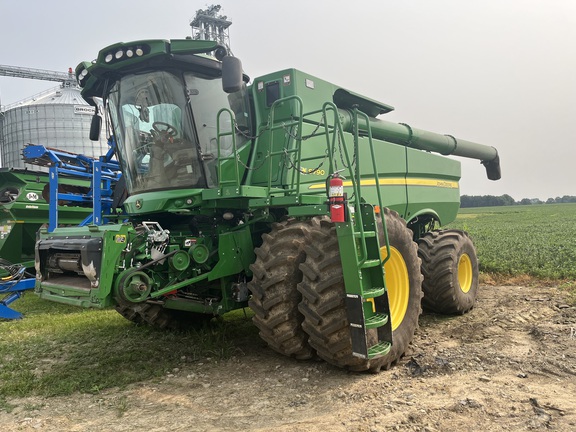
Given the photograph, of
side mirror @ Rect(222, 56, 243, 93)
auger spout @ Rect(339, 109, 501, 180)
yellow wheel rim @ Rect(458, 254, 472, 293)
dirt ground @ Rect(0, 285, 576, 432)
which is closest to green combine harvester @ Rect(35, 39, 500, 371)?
side mirror @ Rect(222, 56, 243, 93)

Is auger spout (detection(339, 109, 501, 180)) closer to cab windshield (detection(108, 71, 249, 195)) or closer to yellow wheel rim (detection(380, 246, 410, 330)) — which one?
cab windshield (detection(108, 71, 249, 195))

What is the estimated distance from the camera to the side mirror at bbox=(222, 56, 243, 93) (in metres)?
3.86

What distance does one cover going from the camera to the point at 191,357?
461 cm

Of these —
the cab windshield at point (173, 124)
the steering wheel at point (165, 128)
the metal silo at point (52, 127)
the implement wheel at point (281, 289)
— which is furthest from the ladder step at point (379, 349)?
the metal silo at point (52, 127)

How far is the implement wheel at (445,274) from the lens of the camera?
19.6 feet

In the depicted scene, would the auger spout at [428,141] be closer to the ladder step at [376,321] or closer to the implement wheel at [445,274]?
the implement wheel at [445,274]

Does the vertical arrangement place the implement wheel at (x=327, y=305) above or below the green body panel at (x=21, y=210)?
below

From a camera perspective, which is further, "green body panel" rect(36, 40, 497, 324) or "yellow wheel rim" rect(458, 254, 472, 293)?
"yellow wheel rim" rect(458, 254, 472, 293)

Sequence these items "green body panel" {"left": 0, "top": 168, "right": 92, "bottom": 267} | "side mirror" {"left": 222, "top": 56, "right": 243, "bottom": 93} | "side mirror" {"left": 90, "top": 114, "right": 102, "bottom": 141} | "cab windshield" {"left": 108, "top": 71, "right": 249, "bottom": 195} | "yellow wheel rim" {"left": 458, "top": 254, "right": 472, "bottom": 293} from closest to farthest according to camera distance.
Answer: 1. "side mirror" {"left": 222, "top": 56, "right": 243, "bottom": 93}
2. "cab windshield" {"left": 108, "top": 71, "right": 249, "bottom": 195}
3. "side mirror" {"left": 90, "top": 114, "right": 102, "bottom": 141}
4. "yellow wheel rim" {"left": 458, "top": 254, "right": 472, "bottom": 293}
5. "green body panel" {"left": 0, "top": 168, "right": 92, "bottom": 267}

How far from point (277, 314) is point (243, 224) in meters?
1.05

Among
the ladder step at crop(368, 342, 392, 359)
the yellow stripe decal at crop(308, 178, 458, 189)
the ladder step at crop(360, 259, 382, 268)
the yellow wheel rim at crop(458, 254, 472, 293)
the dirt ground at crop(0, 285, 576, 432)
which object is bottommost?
the dirt ground at crop(0, 285, 576, 432)

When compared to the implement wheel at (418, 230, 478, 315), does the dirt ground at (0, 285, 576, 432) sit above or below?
below

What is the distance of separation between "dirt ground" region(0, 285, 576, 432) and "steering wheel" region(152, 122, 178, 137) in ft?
7.27

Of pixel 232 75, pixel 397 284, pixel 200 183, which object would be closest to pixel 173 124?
pixel 200 183
